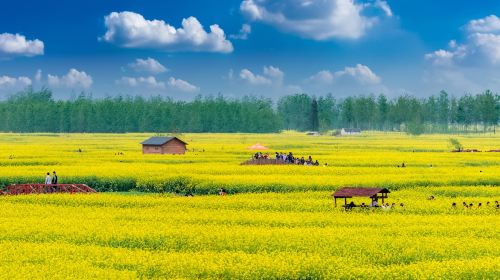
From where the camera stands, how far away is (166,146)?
91000 mm

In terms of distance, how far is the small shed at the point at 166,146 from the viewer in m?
90.8

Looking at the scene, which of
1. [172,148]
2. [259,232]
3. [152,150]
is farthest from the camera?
[152,150]

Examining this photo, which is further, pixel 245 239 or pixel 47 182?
pixel 47 182

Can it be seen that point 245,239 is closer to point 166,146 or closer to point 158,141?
point 166,146

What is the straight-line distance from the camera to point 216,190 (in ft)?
172

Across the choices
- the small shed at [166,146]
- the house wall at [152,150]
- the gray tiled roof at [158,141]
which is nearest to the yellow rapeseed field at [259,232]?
the gray tiled roof at [158,141]

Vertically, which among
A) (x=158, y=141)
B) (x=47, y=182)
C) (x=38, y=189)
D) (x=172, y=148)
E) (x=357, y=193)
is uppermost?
(x=158, y=141)

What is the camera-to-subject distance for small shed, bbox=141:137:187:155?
90750 millimetres

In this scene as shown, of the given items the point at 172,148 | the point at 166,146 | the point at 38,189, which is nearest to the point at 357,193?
the point at 38,189

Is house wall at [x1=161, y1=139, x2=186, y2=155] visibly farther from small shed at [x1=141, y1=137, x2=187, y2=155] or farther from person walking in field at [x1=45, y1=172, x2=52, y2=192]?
person walking in field at [x1=45, y1=172, x2=52, y2=192]

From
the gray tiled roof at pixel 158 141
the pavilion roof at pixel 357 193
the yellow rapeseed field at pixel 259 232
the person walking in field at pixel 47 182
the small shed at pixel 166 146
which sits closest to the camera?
the yellow rapeseed field at pixel 259 232

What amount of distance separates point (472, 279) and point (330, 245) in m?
6.90

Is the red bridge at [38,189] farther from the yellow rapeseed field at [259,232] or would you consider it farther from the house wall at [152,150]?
the house wall at [152,150]

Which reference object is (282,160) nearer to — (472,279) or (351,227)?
(351,227)
